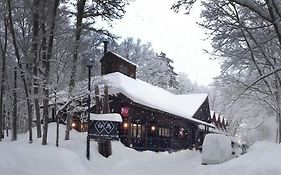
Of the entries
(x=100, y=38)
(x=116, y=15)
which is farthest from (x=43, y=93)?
(x=100, y=38)

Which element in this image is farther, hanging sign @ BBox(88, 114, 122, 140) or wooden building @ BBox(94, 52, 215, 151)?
wooden building @ BBox(94, 52, 215, 151)

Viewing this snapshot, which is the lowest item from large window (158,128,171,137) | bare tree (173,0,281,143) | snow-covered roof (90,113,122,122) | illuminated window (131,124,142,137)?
large window (158,128,171,137)

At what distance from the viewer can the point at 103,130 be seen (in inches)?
794

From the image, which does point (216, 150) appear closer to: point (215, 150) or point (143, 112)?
point (215, 150)

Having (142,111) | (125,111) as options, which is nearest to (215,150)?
(125,111)

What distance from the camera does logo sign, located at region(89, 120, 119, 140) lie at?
20.0 meters

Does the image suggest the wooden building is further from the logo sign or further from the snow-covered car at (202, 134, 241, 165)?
the snow-covered car at (202, 134, 241, 165)

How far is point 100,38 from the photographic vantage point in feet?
167

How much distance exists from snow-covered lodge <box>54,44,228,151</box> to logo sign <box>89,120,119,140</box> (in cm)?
407

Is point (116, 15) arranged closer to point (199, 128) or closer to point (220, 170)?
point (220, 170)

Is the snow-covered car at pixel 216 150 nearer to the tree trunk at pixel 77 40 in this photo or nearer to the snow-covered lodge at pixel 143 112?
the snow-covered lodge at pixel 143 112

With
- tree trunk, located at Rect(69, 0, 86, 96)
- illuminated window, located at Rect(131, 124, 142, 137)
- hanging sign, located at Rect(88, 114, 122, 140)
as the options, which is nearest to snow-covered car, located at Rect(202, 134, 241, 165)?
hanging sign, located at Rect(88, 114, 122, 140)

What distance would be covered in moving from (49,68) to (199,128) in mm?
32272

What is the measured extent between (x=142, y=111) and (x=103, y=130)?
14522 mm
